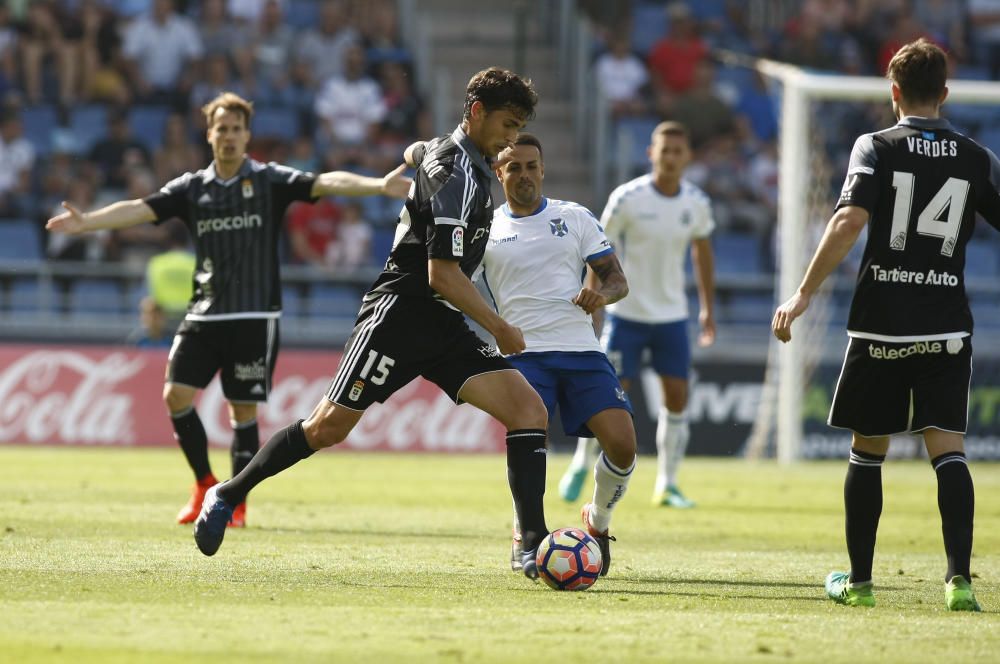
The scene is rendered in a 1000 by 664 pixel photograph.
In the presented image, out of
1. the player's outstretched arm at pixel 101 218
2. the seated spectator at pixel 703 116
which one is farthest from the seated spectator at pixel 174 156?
the player's outstretched arm at pixel 101 218

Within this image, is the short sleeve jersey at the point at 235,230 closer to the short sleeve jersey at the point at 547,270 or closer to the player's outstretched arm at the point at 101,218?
the player's outstretched arm at the point at 101,218

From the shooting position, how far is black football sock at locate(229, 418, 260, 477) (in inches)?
392

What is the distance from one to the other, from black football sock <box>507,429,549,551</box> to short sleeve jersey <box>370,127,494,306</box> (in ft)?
2.43

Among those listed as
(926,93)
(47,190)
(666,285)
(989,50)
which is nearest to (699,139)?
(989,50)

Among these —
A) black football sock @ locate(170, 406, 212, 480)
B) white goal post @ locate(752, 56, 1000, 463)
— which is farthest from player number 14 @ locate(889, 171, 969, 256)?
white goal post @ locate(752, 56, 1000, 463)

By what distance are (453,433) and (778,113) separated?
27.6 ft

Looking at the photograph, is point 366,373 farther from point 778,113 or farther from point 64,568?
point 778,113

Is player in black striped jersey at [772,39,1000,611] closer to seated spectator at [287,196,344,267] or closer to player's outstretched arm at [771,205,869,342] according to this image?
player's outstretched arm at [771,205,869,342]

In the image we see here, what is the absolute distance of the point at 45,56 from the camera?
22.4 metres

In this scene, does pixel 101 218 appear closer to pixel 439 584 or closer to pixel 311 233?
pixel 439 584

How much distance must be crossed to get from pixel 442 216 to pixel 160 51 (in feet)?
54.8

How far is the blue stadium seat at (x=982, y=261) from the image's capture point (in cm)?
2111

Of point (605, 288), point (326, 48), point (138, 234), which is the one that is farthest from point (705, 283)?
point (326, 48)

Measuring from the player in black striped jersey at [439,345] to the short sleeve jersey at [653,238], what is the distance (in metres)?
4.74
